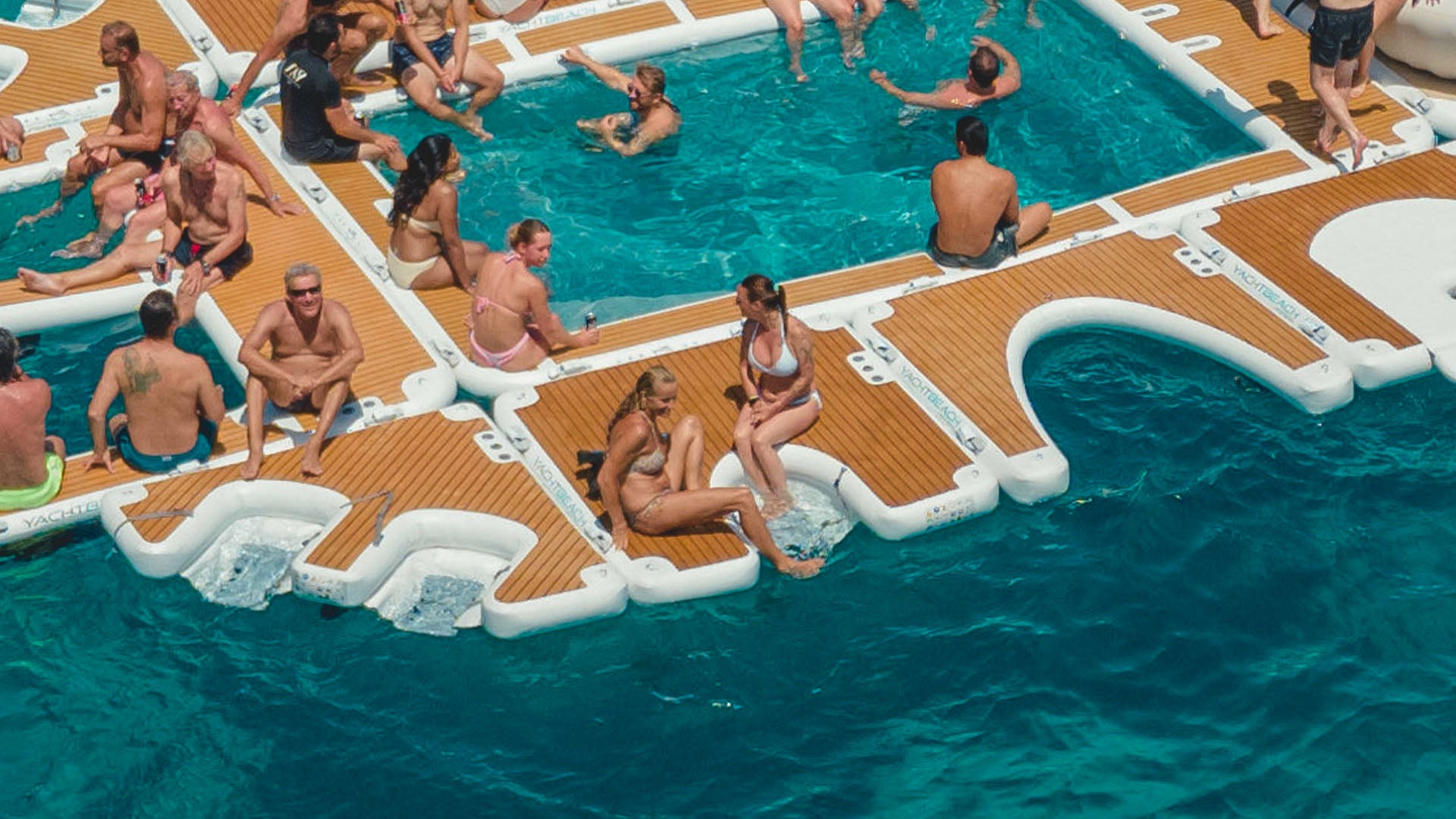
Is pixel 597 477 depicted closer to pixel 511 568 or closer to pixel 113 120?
pixel 511 568

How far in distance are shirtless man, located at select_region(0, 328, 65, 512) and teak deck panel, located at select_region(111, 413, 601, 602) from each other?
2.22ft

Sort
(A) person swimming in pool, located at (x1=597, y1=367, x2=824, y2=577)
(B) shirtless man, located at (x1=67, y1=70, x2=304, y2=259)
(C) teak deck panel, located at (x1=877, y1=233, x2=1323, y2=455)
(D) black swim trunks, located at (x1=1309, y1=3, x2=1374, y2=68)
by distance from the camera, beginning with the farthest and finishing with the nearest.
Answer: (D) black swim trunks, located at (x1=1309, y1=3, x2=1374, y2=68)
(B) shirtless man, located at (x1=67, y1=70, x2=304, y2=259)
(C) teak deck panel, located at (x1=877, y1=233, x2=1323, y2=455)
(A) person swimming in pool, located at (x1=597, y1=367, x2=824, y2=577)

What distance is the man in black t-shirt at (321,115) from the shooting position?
15977 mm

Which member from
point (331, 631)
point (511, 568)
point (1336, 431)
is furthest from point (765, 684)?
point (1336, 431)

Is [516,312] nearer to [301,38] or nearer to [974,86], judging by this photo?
[301,38]

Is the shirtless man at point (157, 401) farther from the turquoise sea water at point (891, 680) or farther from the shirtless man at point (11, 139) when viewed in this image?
the shirtless man at point (11, 139)

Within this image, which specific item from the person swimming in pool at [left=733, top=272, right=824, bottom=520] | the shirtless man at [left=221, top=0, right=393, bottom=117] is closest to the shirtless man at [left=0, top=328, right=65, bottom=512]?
the shirtless man at [left=221, top=0, right=393, bottom=117]

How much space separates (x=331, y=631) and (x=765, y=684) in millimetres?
2916

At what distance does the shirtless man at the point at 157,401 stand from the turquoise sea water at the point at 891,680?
70cm

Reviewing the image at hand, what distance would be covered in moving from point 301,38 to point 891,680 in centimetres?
766

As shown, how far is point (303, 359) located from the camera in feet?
45.8

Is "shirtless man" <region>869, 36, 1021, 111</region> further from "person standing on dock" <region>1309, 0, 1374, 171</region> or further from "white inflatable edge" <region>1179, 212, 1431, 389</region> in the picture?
"white inflatable edge" <region>1179, 212, 1431, 389</region>

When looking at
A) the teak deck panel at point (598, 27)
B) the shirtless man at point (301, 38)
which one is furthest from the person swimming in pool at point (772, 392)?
the teak deck panel at point (598, 27)

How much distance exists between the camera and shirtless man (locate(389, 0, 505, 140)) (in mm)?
17266
